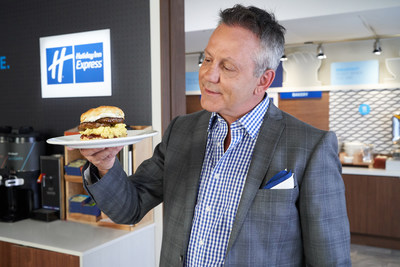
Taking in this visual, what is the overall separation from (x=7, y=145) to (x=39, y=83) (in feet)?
2.05

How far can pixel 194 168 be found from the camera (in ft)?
4.55

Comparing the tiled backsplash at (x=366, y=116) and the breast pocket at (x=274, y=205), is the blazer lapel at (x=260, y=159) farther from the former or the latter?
the tiled backsplash at (x=366, y=116)

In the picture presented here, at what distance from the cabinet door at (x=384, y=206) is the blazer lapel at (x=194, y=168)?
13.4 feet

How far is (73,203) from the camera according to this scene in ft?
8.53

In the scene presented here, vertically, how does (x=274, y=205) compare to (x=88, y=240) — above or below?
above

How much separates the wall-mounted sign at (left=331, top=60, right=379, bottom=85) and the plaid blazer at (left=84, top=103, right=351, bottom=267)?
4.80 metres

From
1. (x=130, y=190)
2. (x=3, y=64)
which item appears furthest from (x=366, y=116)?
(x=130, y=190)

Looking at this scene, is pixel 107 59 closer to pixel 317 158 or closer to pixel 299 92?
pixel 317 158

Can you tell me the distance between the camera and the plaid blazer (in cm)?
122

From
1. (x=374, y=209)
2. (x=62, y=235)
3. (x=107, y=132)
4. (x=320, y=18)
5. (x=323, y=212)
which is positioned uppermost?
(x=320, y=18)

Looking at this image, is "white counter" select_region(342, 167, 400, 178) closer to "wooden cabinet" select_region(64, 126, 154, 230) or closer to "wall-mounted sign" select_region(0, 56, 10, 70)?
"wooden cabinet" select_region(64, 126, 154, 230)

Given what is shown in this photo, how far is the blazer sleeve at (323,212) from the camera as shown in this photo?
3.98 ft

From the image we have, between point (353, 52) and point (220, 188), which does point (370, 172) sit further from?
point (220, 188)

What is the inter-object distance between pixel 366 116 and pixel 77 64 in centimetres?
442
